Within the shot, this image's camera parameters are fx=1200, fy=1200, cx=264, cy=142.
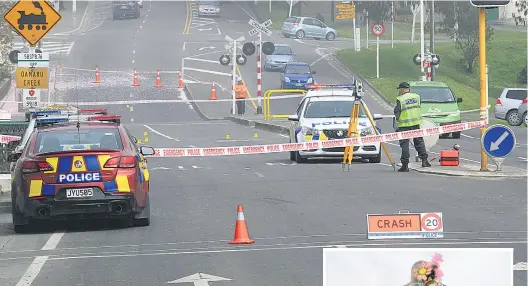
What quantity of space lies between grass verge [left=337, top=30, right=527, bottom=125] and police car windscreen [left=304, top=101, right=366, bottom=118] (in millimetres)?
26524

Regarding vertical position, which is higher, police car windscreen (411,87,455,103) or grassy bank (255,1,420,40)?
grassy bank (255,1,420,40)

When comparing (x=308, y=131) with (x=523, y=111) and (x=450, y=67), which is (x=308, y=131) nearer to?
(x=523, y=111)

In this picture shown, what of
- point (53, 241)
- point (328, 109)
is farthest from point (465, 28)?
→ point (53, 241)

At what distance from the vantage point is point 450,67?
205 ft

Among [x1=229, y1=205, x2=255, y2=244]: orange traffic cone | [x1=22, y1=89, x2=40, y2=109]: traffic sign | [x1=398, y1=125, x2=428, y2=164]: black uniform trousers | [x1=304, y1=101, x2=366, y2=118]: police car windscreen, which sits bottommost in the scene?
[x1=229, y1=205, x2=255, y2=244]: orange traffic cone

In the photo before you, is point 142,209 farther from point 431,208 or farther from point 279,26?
point 279,26

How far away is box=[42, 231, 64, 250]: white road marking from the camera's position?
13680mm

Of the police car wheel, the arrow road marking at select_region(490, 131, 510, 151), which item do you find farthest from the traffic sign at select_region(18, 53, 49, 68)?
the police car wheel

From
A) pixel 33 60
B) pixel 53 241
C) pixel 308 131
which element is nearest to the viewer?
pixel 53 241

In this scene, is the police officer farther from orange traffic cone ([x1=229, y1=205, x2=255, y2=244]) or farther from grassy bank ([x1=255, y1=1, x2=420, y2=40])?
grassy bank ([x1=255, y1=1, x2=420, y2=40])

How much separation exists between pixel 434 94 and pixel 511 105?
710cm

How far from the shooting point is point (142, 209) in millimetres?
15078

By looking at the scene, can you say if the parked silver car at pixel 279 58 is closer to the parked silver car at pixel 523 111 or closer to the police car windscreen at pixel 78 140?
the parked silver car at pixel 523 111

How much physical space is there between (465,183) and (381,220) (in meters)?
9.43
